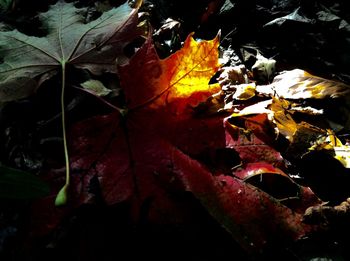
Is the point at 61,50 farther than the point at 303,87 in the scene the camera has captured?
No

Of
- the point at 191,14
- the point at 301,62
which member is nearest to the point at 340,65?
the point at 301,62

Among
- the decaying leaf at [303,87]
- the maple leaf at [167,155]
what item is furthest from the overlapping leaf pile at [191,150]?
the decaying leaf at [303,87]

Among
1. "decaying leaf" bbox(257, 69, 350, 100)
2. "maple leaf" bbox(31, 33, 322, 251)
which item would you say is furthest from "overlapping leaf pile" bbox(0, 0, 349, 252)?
"decaying leaf" bbox(257, 69, 350, 100)

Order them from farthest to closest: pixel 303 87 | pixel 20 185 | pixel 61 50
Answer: pixel 303 87 → pixel 61 50 → pixel 20 185

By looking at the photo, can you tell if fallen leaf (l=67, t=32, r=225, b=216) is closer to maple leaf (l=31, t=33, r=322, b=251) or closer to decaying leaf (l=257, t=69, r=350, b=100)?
maple leaf (l=31, t=33, r=322, b=251)

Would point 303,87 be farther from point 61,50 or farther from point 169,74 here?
point 61,50

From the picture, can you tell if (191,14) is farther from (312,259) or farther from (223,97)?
(312,259)

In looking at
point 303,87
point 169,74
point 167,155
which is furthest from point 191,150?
point 303,87
